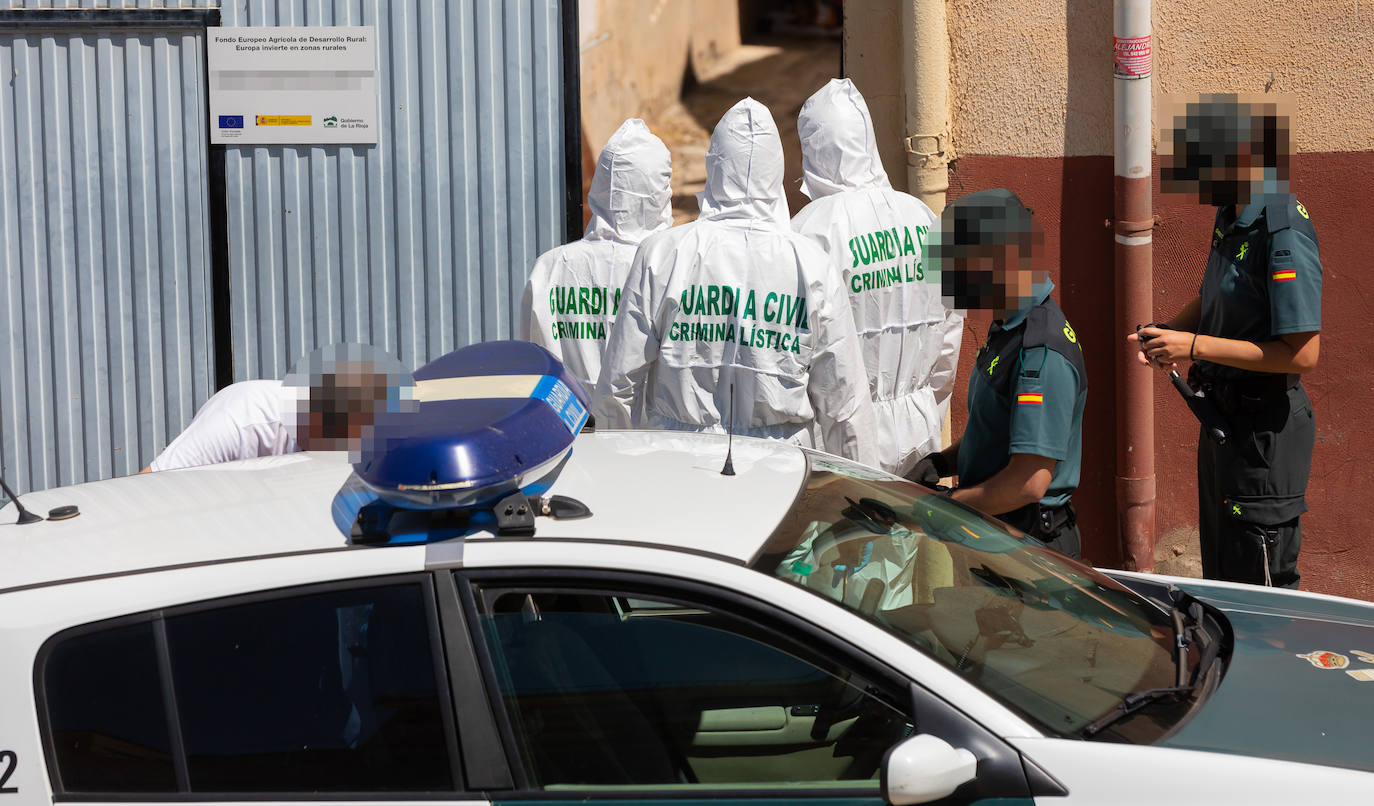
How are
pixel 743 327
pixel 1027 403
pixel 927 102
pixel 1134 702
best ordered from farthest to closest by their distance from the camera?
pixel 927 102, pixel 743 327, pixel 1027 403, pixel 1134 702

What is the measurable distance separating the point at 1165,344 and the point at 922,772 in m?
2.40

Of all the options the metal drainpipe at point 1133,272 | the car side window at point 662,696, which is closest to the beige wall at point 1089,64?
the metal drainpipe at point 1133,272

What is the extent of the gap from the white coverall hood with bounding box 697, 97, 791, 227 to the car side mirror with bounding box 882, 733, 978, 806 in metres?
3.08

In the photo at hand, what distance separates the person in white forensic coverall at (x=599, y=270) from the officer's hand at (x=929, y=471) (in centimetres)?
176

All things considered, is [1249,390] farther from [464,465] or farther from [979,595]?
[464,465]

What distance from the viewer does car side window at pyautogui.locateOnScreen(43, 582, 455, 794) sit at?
2314mm

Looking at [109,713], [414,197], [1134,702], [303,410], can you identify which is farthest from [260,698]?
[414,197]

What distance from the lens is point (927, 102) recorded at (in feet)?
20.1

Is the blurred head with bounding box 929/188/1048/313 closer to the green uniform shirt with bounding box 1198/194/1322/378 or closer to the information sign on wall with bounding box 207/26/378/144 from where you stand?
the green uniform shirt with bounding box 1198/194/1322/378

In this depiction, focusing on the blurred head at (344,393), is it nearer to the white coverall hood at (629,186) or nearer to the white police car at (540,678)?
the white police car at (540,678)

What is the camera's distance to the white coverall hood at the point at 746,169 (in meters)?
4.96

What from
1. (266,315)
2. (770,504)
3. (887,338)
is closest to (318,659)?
(770,504)

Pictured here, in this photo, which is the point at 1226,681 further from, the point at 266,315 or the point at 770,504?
the point at 266,315

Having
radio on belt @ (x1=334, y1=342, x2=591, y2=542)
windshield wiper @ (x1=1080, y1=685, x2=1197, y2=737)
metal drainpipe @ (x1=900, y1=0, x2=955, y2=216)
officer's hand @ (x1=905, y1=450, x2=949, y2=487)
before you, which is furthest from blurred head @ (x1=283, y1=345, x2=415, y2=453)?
metal drainpipe @ (x1=900, y1=0, x2=955, y2=216)
